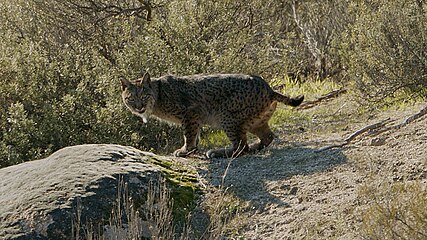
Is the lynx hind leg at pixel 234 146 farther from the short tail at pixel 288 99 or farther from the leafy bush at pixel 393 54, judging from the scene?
the leafy bush at pixel 393 54

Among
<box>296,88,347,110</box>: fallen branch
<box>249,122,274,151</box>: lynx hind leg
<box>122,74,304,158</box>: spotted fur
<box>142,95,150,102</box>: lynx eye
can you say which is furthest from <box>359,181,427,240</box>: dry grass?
<box>296,88,347,110</box>: fallen branch

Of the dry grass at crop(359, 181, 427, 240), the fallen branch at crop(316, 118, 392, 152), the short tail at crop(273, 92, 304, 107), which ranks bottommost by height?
the fallen branch at crop(316, 118, 392, 152)

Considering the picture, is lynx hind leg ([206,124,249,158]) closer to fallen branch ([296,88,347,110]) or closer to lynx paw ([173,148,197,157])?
lynx paw ([173,148,197,157])

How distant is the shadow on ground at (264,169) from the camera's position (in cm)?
670

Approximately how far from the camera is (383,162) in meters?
6.49

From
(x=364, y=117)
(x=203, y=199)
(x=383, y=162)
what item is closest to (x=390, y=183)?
(x=383, y=162)

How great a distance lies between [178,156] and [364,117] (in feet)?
9.38

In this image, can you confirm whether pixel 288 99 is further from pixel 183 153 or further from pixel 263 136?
pixel 183 153

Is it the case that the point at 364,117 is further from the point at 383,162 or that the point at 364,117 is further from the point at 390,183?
the point at 390,183

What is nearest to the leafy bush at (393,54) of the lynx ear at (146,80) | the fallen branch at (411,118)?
the fallen branch at (411,118)

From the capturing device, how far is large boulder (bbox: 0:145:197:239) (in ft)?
19.3

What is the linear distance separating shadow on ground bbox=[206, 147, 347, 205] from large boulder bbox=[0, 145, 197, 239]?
1.18ft

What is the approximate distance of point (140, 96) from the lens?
8.69 m

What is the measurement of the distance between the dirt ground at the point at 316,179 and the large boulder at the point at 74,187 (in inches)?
22.2
